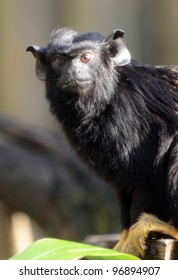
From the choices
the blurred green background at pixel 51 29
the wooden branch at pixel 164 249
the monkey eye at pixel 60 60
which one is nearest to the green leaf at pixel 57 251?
the wooden branch at pixel 164 249

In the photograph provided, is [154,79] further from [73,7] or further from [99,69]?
[73,7]

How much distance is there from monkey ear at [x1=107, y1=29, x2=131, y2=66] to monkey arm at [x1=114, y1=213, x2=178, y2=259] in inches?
37.3

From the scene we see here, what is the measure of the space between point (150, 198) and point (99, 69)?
2.78ft

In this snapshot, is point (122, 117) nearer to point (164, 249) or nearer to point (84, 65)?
point (84, 65)

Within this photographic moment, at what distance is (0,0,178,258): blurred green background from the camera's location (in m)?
10.0

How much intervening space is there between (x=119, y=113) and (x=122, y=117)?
0.03 metres

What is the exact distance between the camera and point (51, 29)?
33.1 ft

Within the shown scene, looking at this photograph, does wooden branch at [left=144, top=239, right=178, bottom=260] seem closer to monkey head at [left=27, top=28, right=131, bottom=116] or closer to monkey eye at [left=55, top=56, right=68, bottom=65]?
monkey head at [left=27, top=28, right=131, bottom=116]

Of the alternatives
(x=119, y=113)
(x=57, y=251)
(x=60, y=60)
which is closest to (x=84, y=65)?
(x=60, y=60)

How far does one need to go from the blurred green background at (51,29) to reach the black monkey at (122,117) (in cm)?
575

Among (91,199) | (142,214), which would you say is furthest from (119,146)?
(91,199)

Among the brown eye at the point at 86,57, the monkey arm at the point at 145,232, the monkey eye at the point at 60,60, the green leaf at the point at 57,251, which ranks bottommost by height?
the monkey arm at the point at 145,232

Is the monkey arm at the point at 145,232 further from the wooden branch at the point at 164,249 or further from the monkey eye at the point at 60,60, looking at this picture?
the monkey eye at the point at 60,60

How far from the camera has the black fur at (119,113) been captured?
4023 millimetres
